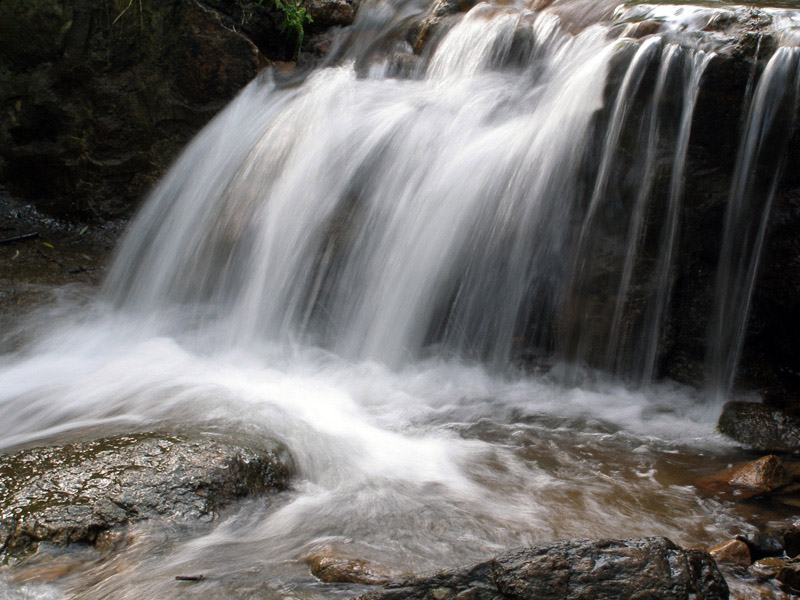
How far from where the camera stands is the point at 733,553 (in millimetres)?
2350

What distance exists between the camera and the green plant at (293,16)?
21.4 feet

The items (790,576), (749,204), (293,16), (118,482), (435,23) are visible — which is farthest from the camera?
(293,16)

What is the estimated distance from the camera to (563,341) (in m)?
4.26

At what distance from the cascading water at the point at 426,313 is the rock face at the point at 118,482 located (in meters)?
0.12

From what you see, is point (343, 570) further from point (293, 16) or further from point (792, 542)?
point (293, 16)

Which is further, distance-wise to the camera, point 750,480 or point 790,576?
point 750,480

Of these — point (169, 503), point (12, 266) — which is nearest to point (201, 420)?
point (169, 503)

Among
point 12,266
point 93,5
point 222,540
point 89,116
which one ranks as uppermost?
point 93,5

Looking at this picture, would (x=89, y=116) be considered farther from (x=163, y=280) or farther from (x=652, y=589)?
(x=652, y=589)

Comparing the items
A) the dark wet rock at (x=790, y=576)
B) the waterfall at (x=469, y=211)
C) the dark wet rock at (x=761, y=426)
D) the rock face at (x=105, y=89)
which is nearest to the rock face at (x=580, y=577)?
the dark wet rock at (x=790, y=576)

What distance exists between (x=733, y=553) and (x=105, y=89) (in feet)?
20.6

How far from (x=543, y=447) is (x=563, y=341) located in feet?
3.49

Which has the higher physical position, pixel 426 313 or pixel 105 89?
pixel 105 89

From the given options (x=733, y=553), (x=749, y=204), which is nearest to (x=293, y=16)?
(x=749, y=204)
